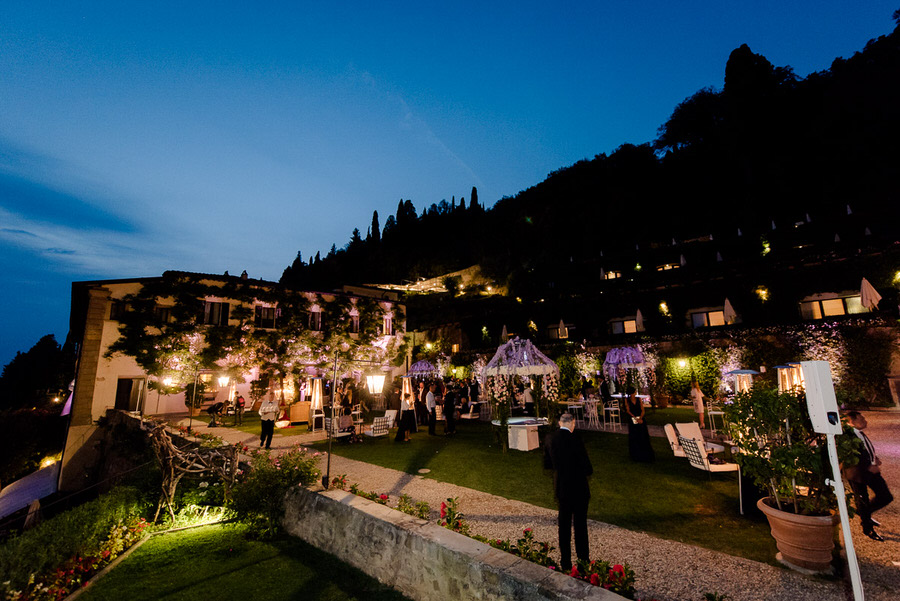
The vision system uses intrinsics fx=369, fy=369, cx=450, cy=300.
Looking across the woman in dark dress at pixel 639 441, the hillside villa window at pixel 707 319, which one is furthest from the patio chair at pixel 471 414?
the hillside villa window at pixel 707 319

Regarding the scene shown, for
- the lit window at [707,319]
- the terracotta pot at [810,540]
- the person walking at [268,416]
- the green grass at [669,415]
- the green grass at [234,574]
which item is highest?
the lit window at [707,319]

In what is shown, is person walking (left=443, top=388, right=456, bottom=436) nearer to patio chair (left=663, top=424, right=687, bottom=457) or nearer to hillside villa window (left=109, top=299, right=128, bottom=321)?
patio chair (left=663, top=424, right=687, bottom=457)

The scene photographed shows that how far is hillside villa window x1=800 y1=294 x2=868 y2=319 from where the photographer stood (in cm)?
1911

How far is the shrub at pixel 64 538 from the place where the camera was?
4.82 meters

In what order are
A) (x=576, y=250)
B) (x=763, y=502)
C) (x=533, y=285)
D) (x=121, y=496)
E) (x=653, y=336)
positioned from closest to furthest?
(x=763, y=502), (x=121, y=496), (x=653, y=336), (x=533, y=285), (x=576, y=250)

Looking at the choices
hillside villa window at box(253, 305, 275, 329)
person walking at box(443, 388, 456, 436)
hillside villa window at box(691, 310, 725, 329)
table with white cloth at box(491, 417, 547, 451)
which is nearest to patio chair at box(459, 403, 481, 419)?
person walking at box(443, 388, 456, 436)

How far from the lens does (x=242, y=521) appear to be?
710 centimetres

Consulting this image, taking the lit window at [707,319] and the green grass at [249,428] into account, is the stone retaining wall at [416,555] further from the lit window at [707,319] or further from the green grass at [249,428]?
the lit window at [707,319]

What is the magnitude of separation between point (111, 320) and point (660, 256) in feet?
122

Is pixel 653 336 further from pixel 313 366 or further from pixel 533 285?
pixel 313 366

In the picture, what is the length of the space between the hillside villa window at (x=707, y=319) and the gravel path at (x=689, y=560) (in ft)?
58.0

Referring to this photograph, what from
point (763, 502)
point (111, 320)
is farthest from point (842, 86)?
point (111, 320)

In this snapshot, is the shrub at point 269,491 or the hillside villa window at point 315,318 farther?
the hillside villa window at point 315,318

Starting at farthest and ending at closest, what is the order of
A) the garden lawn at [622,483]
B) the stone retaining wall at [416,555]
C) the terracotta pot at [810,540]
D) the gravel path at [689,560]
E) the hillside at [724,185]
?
1. the hillside at [724,185]
2. the garden lawn at [622,483]
3. the terracotta pot at [810,540]
4. the gravel path at [689,560]
5. the stone retaining wall at [416,555]
